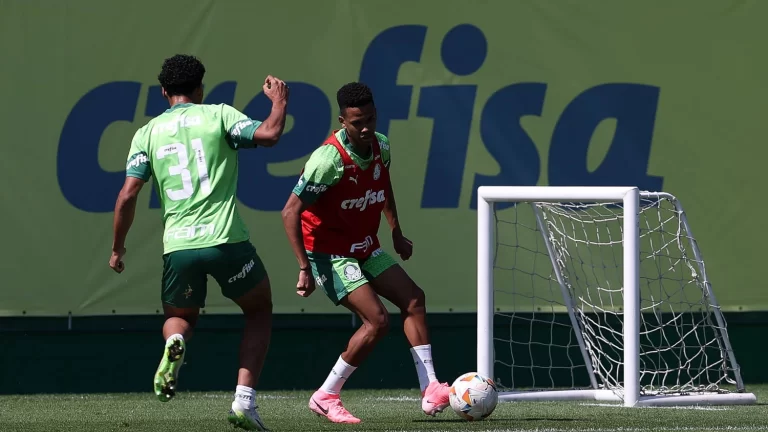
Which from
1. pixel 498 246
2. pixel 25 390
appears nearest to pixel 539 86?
pixel 498 246

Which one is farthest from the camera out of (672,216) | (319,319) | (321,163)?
(319,319)

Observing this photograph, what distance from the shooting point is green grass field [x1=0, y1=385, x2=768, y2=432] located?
651 centimetres

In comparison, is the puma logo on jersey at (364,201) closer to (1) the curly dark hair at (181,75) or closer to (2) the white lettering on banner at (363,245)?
(2) the white lettering on banner at (363,245)

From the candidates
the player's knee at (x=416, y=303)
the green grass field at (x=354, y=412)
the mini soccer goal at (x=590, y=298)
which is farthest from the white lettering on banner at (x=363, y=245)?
the mini soccer goal at (x=590, y=298)

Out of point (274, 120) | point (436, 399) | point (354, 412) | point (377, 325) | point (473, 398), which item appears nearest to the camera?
point (274, 120)

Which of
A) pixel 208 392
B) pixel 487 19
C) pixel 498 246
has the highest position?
pixel 487 19

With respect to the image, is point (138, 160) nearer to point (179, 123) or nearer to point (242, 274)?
point (179, 123)

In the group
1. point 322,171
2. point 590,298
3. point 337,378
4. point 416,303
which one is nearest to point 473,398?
point 416,303

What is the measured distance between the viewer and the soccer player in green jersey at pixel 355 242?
→ 7.00 meters

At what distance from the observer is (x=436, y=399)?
6.95 metres

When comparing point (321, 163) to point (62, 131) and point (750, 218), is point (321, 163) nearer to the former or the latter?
point (62, 131)

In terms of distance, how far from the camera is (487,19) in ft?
33.2

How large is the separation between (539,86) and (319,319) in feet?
8.00

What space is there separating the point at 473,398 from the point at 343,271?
3.32 feet
